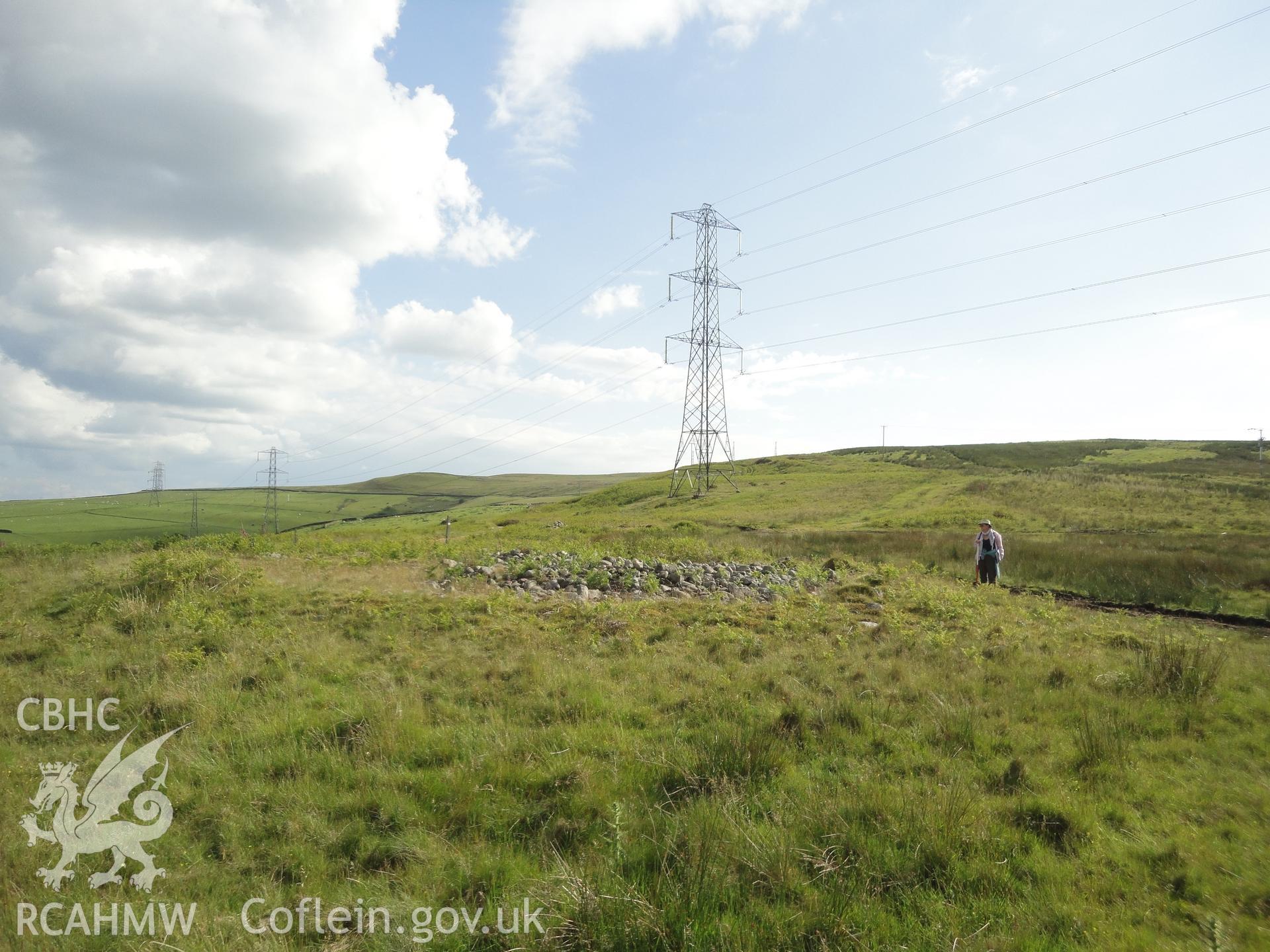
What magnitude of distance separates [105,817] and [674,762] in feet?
18.7

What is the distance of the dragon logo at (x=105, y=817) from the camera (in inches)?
206

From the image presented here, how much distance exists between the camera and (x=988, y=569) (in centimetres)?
2131

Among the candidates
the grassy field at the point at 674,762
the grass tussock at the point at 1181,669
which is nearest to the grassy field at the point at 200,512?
the grassy field at the point at 674,762

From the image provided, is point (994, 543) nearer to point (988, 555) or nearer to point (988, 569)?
point (988, 555)

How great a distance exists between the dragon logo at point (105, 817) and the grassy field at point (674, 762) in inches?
5.7

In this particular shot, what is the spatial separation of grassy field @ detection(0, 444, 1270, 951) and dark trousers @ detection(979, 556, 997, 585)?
495 cm

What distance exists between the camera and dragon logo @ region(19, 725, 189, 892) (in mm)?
5227

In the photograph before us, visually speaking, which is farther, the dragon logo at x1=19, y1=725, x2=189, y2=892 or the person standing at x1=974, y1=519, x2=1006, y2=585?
the person standing at x1=974, y1=519, x2=1006, y2=585

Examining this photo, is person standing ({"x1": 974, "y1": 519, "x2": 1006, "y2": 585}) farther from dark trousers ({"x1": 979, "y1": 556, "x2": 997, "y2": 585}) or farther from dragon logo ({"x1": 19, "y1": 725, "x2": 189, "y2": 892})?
dragon logo ({"x1": 19, "y1": 725, "x2": 189, "y2": 892})

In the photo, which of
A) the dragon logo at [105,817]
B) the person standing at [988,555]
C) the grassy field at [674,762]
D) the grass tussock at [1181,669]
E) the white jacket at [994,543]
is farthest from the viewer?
the person standing at [988,555]

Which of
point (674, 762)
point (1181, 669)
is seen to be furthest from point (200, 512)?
point (1181, 669)

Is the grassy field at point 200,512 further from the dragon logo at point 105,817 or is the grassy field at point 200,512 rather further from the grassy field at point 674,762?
the dragon logo at point 105,817

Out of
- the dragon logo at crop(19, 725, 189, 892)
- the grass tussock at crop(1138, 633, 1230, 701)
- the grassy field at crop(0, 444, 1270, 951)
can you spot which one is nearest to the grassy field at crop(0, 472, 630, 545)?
the grassy field at crop(0, 444, 1270, 951)

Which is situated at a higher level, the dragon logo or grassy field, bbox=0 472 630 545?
the dragon logo
